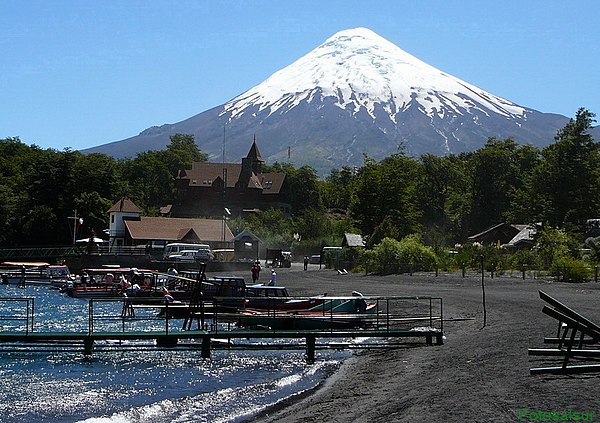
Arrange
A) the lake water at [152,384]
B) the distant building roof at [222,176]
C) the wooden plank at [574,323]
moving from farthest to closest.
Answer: the distant building roof at [222,176] < the lake water at [152,384] < the wooden plank at [574,323]

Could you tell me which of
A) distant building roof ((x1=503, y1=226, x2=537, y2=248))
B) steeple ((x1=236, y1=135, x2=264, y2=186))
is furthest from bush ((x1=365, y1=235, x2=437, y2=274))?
steeple ((x1=236, y1=135, x2=264, y2=186))

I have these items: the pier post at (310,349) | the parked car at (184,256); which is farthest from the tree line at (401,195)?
the pier post at (310,349)

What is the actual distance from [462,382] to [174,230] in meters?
84.1

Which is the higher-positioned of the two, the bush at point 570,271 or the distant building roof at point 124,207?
the distant building roof at point 124,207

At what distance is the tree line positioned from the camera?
8450 centimetres

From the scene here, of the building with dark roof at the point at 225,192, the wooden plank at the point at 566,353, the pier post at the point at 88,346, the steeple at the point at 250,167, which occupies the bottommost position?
the pier post at the point at 88,346

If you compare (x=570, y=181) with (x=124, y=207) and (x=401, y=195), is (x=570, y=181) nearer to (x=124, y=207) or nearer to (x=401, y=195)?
(x=401, y=195)

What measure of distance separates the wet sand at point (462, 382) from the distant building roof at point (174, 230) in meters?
67.0

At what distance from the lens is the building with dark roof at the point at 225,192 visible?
142500mm

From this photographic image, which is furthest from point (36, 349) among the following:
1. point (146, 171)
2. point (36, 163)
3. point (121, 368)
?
point (146, 171)

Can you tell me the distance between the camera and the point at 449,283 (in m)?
52.3

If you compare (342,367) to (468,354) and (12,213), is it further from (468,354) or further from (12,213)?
(12,213)

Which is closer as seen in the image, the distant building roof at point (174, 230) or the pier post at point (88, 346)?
the pier post at point (88, 346)

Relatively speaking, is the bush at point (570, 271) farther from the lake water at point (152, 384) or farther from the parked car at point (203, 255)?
the parked car at point (203, 255)
